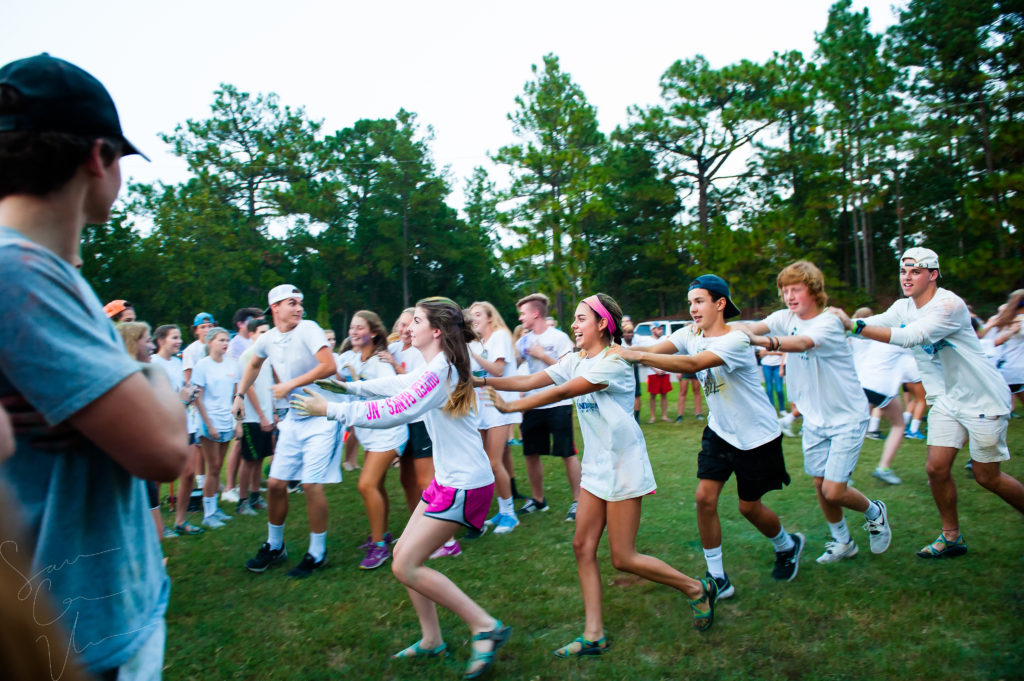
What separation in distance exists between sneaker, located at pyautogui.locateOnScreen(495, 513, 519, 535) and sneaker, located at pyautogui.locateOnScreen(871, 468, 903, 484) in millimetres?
4296

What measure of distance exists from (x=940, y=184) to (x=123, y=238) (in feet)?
123

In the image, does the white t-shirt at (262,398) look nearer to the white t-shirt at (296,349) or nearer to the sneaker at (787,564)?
the white t-shirt at (296,349)

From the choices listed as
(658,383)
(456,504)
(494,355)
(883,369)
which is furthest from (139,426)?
(658,383)

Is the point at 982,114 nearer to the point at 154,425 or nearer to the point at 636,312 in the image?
the point at 636,312

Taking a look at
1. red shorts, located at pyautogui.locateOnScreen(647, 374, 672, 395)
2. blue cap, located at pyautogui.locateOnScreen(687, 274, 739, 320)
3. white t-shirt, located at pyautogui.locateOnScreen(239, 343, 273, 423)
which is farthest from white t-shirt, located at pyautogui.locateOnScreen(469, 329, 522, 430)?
red shorts, located at pyautogui.locateOnScreen(647, 374, 672, 395)

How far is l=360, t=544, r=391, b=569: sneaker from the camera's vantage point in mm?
5652

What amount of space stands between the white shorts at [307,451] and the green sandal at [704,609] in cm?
309

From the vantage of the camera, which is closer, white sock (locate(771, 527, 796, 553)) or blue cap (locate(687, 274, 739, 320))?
blue cap (locate(687, 274, 739, 320))

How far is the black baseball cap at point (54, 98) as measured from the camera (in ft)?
3.52

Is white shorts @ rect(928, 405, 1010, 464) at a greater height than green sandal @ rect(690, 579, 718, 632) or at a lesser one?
greater

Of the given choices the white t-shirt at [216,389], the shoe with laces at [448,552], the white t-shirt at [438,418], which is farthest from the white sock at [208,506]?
the white t-shirt at [438,418]

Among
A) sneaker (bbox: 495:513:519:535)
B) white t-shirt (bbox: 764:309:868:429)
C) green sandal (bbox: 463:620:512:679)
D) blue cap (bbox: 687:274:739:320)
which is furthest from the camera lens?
sneaker (bbox: 495:513:519:535)

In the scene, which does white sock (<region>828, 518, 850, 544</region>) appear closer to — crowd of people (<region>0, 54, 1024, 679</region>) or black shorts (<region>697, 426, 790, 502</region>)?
crowd of people (<region>0, 54, 1024, 679</region>)

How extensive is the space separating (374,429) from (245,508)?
3024 mm
